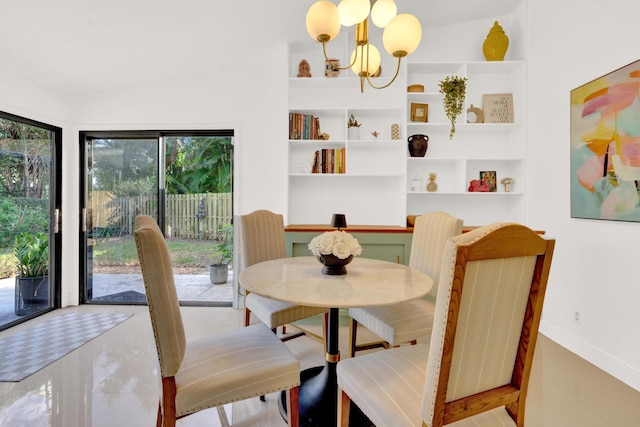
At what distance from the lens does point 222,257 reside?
11.9 ft

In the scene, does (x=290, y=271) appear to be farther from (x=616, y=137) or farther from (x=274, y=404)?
(x=616, y=137)

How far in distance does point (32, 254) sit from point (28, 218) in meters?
0.36

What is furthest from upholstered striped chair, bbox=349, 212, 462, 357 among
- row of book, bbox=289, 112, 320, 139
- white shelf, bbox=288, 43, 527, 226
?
row of book, bbox=289, 112, 320, 139

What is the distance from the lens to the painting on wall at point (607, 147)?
2021 millimetres

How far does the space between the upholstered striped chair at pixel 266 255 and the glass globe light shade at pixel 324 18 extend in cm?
134

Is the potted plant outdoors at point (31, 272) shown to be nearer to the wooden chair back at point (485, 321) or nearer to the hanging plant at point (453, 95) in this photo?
the wooden chair back at point (485, 321)

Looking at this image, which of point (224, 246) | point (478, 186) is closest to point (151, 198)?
point (224, 246)

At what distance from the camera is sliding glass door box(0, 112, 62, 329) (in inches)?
114

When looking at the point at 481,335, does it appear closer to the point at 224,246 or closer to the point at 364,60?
the point at 364,60

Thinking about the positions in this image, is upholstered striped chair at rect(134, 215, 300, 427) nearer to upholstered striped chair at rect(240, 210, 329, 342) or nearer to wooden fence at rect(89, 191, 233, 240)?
upholstered striped chair at rect(240, 210, 329, 342)

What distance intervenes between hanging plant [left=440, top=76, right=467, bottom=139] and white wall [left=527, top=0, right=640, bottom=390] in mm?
667

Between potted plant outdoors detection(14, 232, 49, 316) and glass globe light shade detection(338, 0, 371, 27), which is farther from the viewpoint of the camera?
potted plant outdoors detection(14, 232, 49, 316)

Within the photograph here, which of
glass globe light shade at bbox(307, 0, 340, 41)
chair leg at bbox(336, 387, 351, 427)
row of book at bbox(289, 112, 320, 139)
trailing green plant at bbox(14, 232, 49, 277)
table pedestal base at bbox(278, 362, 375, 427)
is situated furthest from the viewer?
row of book at bbox(289, 112, 320, 139)

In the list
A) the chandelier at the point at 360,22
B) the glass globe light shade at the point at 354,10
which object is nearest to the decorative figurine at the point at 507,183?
the chandelier at the point at 360,22
